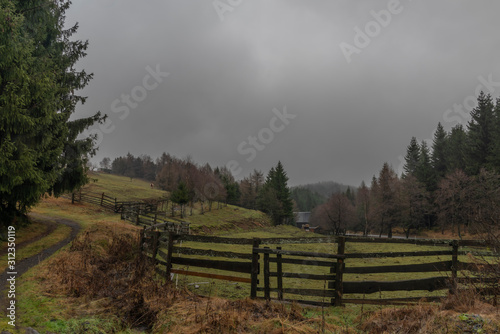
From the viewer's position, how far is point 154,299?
6.15m

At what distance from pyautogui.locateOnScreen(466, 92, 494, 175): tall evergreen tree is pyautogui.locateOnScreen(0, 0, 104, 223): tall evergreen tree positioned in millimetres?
59594

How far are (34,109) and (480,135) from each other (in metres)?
63.9

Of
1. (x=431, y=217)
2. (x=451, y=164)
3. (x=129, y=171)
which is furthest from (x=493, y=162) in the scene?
(x=129, y=171)

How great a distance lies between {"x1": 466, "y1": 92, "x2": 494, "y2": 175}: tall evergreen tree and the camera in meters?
48.7

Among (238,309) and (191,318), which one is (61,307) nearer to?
(191,318)

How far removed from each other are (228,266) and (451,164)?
212 feet

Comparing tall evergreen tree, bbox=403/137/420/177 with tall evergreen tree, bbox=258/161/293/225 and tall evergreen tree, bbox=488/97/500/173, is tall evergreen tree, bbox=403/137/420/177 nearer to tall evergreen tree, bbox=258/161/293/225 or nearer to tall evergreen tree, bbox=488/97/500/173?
tall evergreen tree, bbox=488/97/500/173

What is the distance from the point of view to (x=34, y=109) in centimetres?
1241

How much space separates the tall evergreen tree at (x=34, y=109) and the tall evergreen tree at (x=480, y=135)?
59.6m

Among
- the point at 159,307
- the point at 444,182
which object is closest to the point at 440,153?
the point at 444,182

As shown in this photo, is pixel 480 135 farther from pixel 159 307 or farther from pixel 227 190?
pixel 159 307

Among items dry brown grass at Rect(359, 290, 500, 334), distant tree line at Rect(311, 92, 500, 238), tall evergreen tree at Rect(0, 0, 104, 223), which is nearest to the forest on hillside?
distant tree line at Rect(311, 92, 500, 238)

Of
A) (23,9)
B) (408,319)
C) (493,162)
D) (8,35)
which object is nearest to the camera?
(408,319)

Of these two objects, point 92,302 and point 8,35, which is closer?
point 92,302
